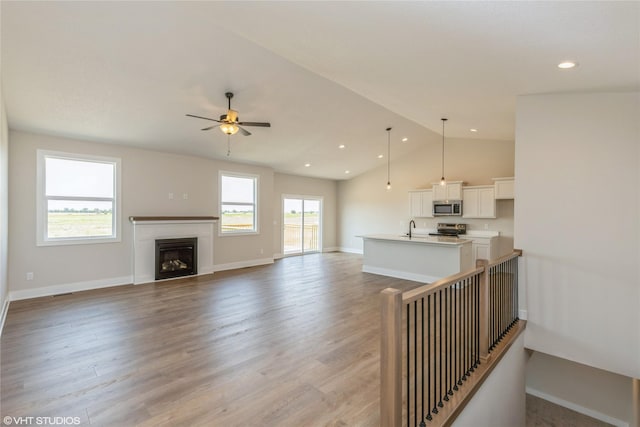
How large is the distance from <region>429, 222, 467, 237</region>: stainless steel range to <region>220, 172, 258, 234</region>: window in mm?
4916

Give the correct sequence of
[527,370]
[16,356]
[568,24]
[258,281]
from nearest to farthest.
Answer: [568,24] < [16,356] < [527,370] < [258,281]

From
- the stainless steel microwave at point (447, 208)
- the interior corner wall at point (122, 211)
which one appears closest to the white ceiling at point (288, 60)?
the interior corner wall at point (122, 211)

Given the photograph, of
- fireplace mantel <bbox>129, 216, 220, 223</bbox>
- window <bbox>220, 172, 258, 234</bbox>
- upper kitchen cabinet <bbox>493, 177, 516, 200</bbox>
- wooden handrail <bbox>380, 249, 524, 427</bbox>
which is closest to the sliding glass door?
window <bbox>220, 172, 258, 234</bbox>

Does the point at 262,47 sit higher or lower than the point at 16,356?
higher

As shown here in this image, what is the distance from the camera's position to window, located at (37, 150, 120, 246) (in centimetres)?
491

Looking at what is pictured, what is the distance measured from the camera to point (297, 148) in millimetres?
7016

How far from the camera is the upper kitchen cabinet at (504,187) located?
661 centimetres

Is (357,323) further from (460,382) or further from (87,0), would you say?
(87,0)

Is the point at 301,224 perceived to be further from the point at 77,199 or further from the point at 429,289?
the point at 429,289

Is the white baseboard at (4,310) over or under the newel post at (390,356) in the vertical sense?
under

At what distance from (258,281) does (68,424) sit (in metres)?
4.04

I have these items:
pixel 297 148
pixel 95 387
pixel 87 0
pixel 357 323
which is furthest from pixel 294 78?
pixel 95 387

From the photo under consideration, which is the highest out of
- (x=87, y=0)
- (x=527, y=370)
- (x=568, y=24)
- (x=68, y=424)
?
(x=87, y=0)

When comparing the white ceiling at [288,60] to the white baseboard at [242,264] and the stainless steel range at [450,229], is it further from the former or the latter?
the white baseboard at [242,264]
